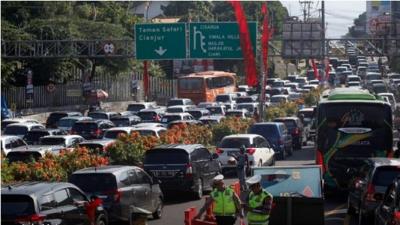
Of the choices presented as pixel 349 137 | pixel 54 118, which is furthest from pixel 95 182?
pixel 54 118

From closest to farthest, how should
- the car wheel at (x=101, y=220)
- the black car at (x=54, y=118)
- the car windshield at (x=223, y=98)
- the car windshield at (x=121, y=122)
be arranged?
the car wheel at (x=101, y=220), the car windshield at (x=121, y=122), the black car at (x=54, y=118), the car windshield at (x=223, y=98)

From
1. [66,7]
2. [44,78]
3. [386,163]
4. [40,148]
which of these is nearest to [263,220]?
[386,163]

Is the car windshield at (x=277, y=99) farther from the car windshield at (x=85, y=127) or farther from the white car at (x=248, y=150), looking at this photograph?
the white car at (x=248, y=150)

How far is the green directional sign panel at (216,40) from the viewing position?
161ft

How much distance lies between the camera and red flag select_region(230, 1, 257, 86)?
4558cm

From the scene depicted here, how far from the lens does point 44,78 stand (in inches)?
2603

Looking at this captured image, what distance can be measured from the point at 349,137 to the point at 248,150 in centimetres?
681

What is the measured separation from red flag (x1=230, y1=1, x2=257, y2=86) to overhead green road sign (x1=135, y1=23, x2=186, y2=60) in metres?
3.38

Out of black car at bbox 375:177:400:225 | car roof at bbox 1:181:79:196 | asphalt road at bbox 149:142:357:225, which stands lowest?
asphalt road at bbox 149:142:357:225

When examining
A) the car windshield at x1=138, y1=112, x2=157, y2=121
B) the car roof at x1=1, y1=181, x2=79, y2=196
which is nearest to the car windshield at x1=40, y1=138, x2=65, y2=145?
the car windshield at x1=138, y1=112, x2=157, y2=121

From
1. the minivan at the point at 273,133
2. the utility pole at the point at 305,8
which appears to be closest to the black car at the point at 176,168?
the minivan at the point at 273,133

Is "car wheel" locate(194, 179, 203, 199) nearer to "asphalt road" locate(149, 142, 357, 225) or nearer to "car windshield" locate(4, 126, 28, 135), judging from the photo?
"asphalt road" locate(149, 142, 357, 225)

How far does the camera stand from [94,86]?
7081 cm

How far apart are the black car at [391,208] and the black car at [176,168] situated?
9403 mm
